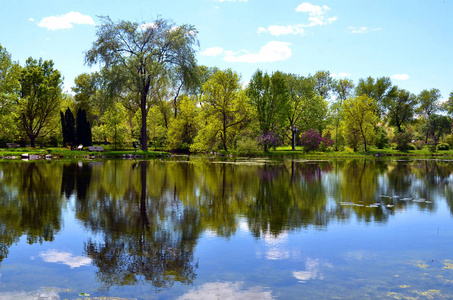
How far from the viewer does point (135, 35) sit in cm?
5256

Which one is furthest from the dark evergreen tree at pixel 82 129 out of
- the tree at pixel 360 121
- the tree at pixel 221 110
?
the tree at pixel 360 121

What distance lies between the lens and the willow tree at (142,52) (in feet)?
164

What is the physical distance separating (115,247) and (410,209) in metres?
11.2

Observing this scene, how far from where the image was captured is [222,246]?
8.62 m

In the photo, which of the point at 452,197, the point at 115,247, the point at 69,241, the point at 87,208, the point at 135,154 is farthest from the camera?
the point at 135,154

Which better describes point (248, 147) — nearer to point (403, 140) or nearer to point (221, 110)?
point (221, 110)

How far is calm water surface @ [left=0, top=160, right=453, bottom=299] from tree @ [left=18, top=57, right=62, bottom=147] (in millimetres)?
52522

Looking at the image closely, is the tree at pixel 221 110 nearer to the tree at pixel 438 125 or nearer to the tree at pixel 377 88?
the tree at pixel 377 88

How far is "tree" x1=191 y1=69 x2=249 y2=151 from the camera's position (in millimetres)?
57750

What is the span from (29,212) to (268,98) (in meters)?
52.2

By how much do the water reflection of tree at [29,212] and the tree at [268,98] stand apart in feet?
147

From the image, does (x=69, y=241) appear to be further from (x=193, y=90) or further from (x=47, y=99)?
(x=47, y=99)

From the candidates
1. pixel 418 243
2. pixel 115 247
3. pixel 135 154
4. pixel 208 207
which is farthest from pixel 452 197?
pixel 135 154

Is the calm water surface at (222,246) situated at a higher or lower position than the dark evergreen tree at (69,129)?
lower
